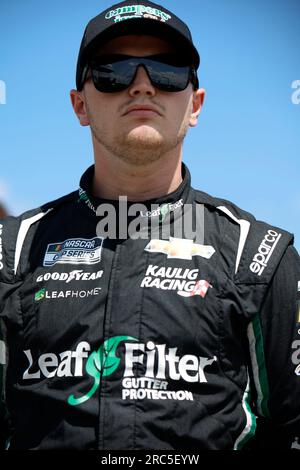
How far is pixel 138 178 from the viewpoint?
367cm

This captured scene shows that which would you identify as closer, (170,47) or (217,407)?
(217,407)

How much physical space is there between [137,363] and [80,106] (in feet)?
5.92

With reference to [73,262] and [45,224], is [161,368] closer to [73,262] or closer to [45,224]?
[73,262]

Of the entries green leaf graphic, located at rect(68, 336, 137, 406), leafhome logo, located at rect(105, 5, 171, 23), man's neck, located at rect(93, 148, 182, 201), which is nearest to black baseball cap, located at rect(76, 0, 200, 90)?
leafhome logo, located at rect(105, 5, 171, 23)

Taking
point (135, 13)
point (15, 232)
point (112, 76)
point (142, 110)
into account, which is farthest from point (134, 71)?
point (15, 232)

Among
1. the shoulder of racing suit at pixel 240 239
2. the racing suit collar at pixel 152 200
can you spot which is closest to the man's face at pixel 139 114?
the racing suit collar at pixel 152 200

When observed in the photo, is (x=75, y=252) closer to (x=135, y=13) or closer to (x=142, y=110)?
(x=142, y=110)

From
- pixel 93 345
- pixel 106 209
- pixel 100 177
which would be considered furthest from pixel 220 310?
pixel 100 177

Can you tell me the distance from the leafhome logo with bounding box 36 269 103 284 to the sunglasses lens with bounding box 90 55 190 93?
43.1 inches

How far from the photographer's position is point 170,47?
3.66m

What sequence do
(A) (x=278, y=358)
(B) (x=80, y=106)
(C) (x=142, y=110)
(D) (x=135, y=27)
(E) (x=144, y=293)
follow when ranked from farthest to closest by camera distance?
(B) (x=80, y=106), (D) (x=135, y=27), (C) (x=142, y=110), (A) (x=278, y=358), (E) (x=144, y=293)

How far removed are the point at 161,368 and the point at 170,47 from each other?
1936 mm

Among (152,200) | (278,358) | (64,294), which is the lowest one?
(278,358)
